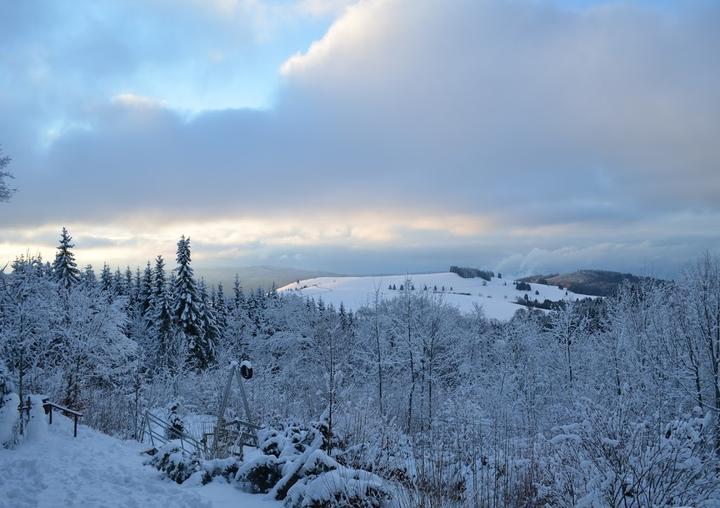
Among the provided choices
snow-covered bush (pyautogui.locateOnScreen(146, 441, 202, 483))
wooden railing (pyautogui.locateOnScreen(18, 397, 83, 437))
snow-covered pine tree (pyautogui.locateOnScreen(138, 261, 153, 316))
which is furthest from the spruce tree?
snow-covered bush (pyautogui.locateOnScreen(146, 441, 202, 483))

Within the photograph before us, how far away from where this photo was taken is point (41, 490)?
316 inches

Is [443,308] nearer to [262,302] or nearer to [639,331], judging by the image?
[639,331]

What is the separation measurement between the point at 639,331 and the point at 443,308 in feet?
45.6

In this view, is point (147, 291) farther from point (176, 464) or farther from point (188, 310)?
point (176, 464)

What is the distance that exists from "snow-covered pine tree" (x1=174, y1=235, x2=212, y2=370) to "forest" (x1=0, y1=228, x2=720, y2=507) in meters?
0.16

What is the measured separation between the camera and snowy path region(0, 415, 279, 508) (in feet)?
24.6

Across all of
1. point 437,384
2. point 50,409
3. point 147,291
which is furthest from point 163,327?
point 50,409

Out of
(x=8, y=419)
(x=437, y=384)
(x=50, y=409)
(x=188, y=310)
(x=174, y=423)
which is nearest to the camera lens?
(x=8, y=419)

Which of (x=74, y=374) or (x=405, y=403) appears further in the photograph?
(x=405, y=403)

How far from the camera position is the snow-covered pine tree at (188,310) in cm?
3859

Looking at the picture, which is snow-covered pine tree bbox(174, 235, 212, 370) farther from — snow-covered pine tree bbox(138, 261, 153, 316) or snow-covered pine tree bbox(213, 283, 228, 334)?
snow-covered pine tree bbox(213, 283, 228, 334)

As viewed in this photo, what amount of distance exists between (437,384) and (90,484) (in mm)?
27940

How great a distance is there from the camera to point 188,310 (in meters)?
39.0

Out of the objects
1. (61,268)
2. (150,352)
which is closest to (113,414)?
(61,268)
